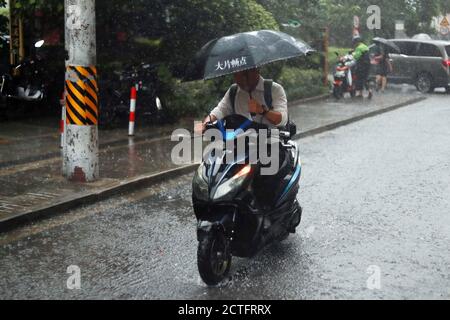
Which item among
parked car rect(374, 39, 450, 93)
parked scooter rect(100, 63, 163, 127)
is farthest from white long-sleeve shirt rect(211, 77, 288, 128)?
parked car rect(374, 39, 450, 93)

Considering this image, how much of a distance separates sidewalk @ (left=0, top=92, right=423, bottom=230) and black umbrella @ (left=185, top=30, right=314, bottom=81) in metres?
2.80

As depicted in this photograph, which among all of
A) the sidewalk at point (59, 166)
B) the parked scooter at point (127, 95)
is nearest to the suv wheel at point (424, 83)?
the sidewalk at point (59, 166)

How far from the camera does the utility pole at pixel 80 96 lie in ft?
30.1

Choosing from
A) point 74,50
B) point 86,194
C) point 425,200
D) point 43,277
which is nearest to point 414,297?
point 43,277

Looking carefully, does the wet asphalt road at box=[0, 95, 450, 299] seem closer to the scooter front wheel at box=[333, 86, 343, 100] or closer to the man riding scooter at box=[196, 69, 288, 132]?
the man riding scooter at box=[196, 69, 288, 132]

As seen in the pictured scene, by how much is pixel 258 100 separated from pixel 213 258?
1595mm

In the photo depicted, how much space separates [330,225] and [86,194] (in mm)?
2958

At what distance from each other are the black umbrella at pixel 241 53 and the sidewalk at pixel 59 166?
2.80m

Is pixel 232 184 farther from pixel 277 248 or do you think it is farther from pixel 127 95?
pixel 127 95

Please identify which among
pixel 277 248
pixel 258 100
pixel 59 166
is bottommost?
pixel 277 248

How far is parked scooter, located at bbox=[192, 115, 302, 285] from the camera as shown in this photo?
5.61m

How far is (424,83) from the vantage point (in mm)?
25828

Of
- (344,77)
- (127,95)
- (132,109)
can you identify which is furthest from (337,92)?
(132,109)

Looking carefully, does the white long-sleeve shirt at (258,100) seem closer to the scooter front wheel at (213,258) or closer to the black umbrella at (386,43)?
the scooter front wheel at (213,258)
